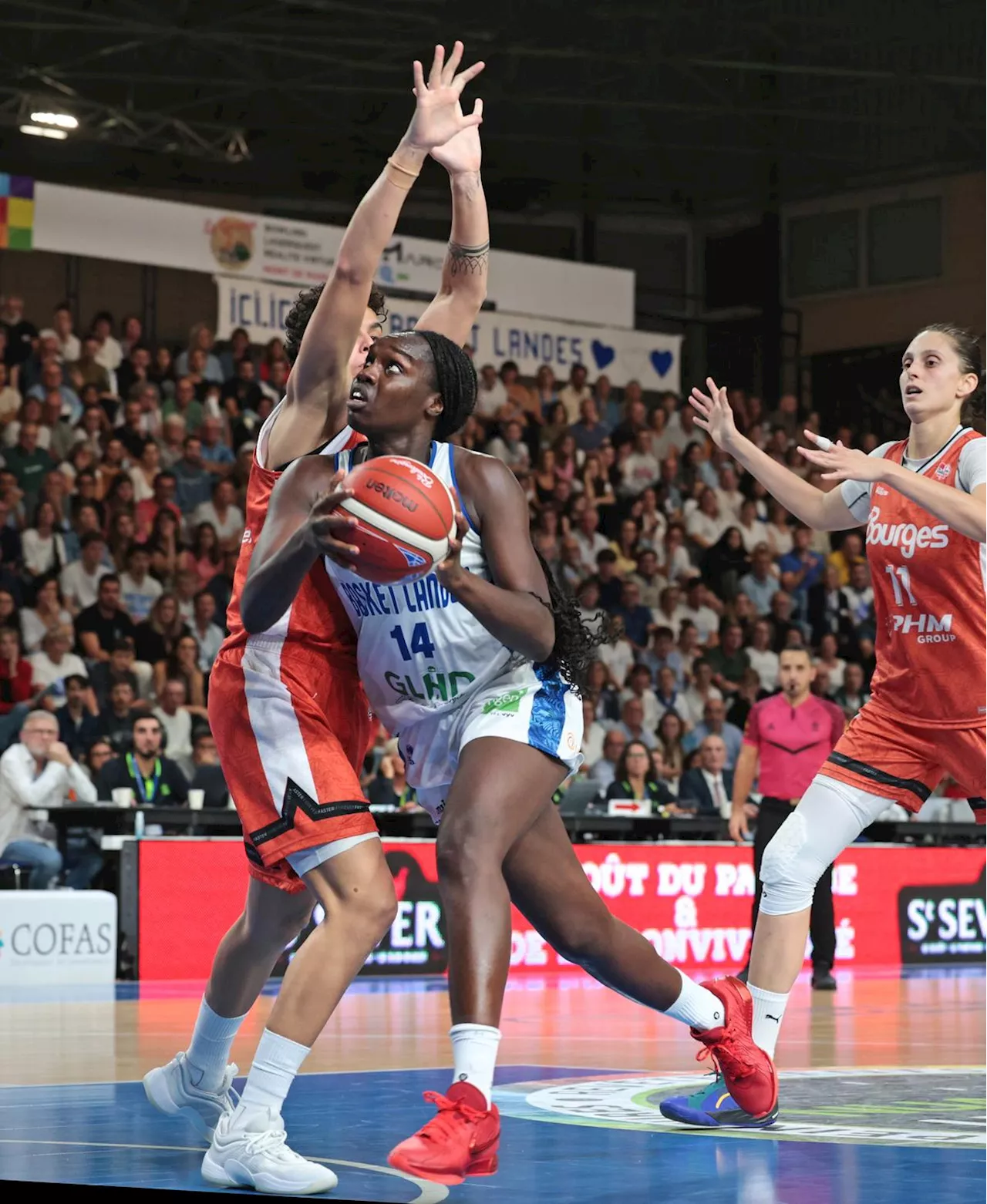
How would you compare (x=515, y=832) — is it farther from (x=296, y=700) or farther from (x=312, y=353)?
(x=312, y=353)

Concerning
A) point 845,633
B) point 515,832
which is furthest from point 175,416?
point 515,832

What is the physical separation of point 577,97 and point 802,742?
13114 millimetres

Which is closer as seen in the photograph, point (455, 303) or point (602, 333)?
point (455, 303)

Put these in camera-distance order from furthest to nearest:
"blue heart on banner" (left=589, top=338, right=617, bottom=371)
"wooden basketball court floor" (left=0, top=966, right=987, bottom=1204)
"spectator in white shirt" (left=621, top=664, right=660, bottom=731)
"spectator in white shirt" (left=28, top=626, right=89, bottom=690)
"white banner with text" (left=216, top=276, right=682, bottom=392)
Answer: "blue heart on banner" (left=589, top=338, right=617, bottom=371) → "white banner with text" (left=216, top=276, right=682, bottom=392) → "spectator in white shirt" (left=621, top=664, right=660, bottom=731) → "spectator in white shirt" (left=28, top=626, right=89, bottom=690) → "wooden basketball court floor" (left=0, top=966, right=987, bottom=1204)

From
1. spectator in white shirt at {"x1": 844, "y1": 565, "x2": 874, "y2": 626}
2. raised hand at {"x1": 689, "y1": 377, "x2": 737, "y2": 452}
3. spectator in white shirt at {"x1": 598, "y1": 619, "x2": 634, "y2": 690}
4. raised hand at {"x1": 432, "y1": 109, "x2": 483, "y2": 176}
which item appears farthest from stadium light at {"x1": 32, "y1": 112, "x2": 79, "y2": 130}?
raised hand at {"x1": 432, "y1": 109, "x2": 483, "y2": 176}

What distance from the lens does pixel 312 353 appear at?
14.9 feet

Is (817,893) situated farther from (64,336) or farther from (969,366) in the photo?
(64,336)

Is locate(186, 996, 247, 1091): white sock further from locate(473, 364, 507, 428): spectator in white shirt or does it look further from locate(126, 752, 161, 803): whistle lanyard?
locate(473, 364, 507, 428): spectator in white shirt

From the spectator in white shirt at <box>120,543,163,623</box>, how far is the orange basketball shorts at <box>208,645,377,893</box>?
38.1 feet

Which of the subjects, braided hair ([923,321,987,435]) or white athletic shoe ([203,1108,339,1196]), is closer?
white athletic shoe ([203,1108,339,1196])

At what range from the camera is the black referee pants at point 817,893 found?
11.7 metres

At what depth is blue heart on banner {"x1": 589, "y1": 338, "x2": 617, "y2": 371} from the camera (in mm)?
21719

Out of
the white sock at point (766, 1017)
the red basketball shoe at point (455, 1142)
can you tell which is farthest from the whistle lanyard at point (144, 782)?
the red basketball shoe at point (455, 1142)

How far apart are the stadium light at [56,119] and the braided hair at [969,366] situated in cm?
1685
